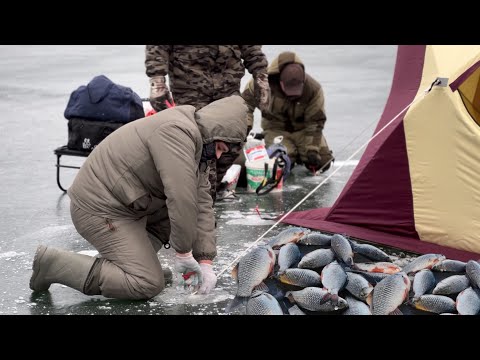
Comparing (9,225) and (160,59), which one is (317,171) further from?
(9,225)

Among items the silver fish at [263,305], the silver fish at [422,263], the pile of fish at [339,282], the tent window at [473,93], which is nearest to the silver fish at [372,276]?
the pile of fish at [339,282]

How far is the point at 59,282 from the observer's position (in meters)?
4.43

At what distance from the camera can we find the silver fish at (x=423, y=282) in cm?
432

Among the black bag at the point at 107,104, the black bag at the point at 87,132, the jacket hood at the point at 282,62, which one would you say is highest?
the jacket hood at the point at 282,62

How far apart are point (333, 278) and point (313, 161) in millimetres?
2879

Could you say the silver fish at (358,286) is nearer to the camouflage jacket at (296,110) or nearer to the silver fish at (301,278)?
the silver fish at (301,278)

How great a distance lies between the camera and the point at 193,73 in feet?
19.4

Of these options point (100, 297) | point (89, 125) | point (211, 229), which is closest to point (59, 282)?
point (100, 297)

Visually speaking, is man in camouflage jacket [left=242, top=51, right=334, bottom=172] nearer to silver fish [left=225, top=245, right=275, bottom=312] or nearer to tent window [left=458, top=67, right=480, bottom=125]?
tent window [left=458, top=67, right=480, bottom=125]

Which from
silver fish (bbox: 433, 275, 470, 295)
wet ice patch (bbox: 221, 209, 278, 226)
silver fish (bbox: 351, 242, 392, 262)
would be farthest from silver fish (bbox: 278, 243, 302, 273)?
wet ice patch (bbox: 221, 209, 278, 226)

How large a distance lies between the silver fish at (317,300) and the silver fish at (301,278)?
15 centimetres

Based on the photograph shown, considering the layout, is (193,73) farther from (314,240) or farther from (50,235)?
(314,240)

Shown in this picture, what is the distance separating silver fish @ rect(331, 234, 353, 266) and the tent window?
1488 millimetres

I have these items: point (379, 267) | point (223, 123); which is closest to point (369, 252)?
point (379, 267)
